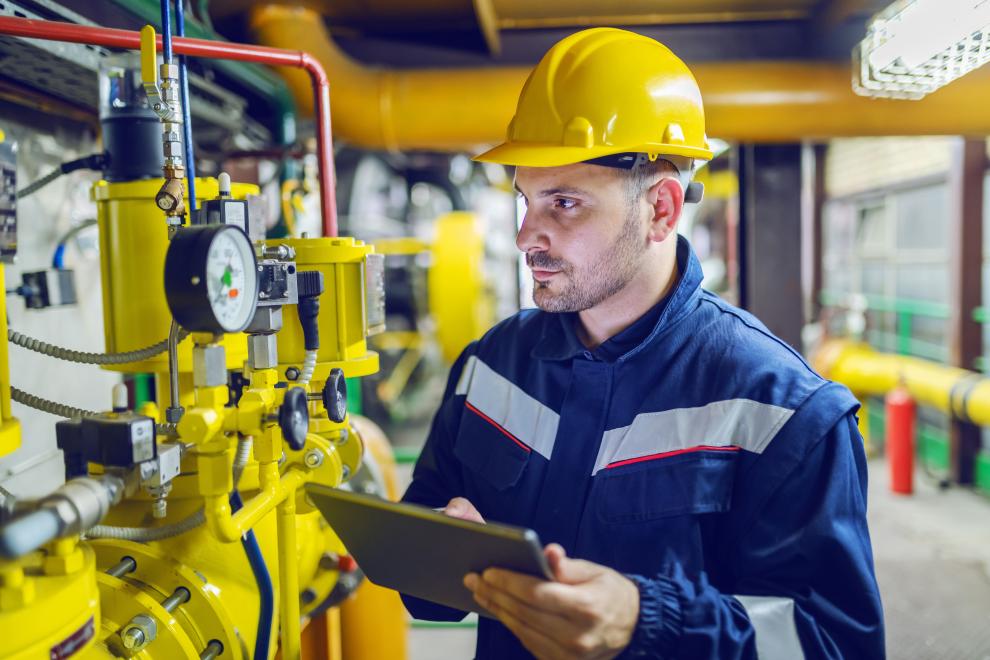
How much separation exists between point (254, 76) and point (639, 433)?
5.48 ft

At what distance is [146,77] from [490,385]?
74cm

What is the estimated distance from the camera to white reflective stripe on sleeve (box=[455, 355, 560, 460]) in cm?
121

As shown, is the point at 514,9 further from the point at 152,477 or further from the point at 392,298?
the point at 392,298

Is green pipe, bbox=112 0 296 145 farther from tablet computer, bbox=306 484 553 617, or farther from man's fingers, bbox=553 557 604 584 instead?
man's fingers, bbox=553 557 604 584

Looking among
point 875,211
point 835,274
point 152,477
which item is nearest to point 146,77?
point 152,477

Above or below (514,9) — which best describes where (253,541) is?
below

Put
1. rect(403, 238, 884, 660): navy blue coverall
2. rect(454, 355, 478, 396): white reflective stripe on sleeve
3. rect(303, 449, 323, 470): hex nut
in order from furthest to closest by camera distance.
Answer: rect(454, 355, 478, 396): white reflective stripe on sleeve
rect(303, 449, 323, 470): hex nut
rect(403, 238, 884, 660): navy blue coverall

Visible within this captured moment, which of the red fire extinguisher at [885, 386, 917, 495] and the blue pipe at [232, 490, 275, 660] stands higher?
the blue pipe at [232, 490, 275, 660]

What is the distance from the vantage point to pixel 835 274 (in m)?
6.80

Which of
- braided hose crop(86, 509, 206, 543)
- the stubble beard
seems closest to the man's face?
the stubble beard

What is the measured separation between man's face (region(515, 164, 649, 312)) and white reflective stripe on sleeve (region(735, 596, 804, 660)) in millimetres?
525

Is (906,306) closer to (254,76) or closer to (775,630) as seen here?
(254,76)

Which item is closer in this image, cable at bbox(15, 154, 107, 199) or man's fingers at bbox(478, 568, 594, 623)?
man's fingers at bbox(478, 568, 594, 623)

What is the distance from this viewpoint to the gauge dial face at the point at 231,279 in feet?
2.90
